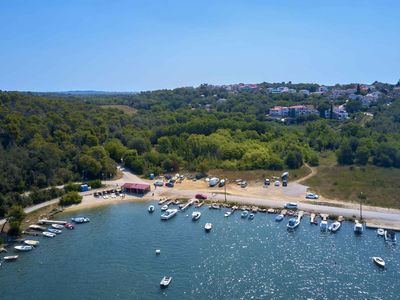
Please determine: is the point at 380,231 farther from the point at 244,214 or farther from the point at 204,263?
the point at 204,263

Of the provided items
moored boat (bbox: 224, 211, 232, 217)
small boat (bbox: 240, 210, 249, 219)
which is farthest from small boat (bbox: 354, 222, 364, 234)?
moored boat (bbox: 224, 211, 232, 217)

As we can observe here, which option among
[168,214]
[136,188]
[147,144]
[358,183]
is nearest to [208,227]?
[168,214]

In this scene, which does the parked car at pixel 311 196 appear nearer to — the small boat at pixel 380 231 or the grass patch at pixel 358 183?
the grass patch at pixel 358 183

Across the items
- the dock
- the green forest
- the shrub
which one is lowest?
the dock

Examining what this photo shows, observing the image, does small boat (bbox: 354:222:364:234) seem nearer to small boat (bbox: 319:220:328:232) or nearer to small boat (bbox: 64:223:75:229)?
small boat (bbox: 319:220:328:232)

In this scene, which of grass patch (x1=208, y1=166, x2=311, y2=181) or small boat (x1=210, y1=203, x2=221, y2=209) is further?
grass patch (x1=208, y1=166, x2=311, y2=181)

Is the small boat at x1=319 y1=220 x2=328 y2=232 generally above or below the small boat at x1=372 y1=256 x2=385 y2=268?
above

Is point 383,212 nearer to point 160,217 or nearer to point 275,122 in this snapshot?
point 160,217
